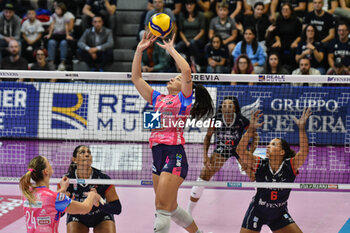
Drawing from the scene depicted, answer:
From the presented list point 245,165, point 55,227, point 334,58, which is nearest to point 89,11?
point 334,58

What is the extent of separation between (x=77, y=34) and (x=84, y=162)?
35.1ft

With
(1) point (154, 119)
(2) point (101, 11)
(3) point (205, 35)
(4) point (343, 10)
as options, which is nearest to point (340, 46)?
(4) point (343, 10)

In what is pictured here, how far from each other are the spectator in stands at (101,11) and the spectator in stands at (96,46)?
2.46ft

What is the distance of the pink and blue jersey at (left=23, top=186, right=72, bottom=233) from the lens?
6062 millimetres

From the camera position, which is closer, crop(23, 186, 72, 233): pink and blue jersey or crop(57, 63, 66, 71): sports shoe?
crop(23, 186, 72, 233): pink and blue jersey

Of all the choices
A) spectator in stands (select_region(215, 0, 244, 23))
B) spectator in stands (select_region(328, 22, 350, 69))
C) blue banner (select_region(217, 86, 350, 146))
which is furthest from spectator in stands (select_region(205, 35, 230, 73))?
spectator in stands (select_region(328, 22, 350, 69))

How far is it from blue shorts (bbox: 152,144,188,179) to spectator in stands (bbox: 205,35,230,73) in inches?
337

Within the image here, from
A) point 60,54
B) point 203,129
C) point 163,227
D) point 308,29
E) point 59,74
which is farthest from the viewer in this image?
point 60,54

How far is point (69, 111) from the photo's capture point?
573 inches

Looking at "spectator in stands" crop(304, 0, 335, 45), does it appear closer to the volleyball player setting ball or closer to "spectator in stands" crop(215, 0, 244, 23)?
"spectator in stands" crop(215, 0, 244, 23)

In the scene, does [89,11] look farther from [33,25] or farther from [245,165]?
[245,165]

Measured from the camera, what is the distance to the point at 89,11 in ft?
58.0

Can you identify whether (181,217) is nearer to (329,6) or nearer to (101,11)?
(101,11)

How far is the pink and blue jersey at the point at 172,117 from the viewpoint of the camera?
7.41 m
